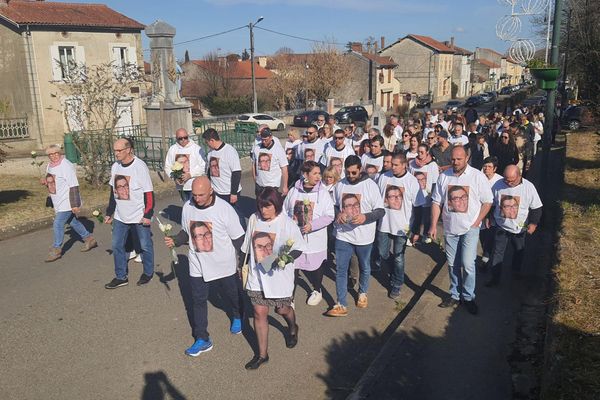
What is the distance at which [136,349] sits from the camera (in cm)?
552

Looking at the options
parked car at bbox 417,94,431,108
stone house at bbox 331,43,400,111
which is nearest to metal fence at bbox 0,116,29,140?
stone house at bbox 331,43,400,111

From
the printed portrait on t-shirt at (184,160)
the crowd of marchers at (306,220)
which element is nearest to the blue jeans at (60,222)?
the crowd of marchers at (306,220)

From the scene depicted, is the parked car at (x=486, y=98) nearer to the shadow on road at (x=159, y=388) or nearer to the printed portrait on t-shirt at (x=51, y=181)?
the printed portrait on t-shirt at (x=51, y=181)

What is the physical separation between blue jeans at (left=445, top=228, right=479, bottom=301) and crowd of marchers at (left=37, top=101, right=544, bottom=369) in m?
0.01

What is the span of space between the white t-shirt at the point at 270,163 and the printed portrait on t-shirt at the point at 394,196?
9.07 ft

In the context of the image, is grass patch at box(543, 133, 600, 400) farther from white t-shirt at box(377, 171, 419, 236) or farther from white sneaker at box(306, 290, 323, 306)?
white sneaker at box(306, 290, 323, 306)

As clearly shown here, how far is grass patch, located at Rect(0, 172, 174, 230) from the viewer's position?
1051 cm

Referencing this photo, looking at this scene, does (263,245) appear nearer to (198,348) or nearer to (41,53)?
(198,348)

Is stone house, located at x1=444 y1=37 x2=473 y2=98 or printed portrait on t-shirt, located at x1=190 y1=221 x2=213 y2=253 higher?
stone house, located at x1=444 y1=37 x2=473 y2=98

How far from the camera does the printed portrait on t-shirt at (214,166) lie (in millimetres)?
8484

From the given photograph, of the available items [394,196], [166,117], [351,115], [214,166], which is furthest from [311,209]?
[351,115]

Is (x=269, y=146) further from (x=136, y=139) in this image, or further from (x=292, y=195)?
(x=136, y=139)

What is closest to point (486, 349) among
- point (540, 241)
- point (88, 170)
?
point (540, 241)

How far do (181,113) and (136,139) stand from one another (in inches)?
65.8
